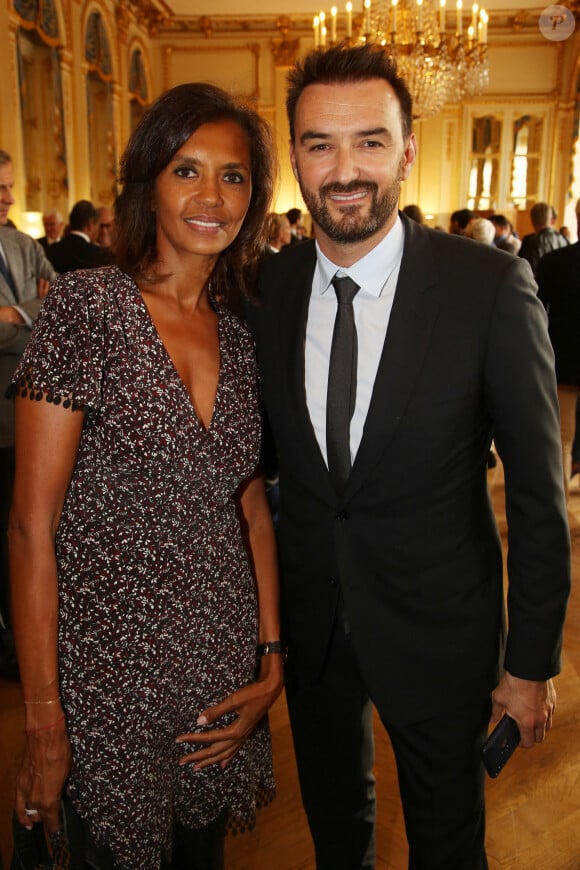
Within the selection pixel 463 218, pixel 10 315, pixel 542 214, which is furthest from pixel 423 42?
pixel 10 315

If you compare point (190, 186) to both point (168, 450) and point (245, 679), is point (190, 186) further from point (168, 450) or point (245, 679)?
point (245, 679)

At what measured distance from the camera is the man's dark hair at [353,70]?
1.55 metres

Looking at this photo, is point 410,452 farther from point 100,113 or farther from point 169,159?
point 100,113

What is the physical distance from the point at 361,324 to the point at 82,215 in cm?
387

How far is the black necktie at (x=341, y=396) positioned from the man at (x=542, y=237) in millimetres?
4532

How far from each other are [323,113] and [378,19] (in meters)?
6.61

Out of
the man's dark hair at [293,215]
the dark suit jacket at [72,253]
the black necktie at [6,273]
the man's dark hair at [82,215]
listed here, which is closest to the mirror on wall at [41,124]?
the man's dark hair at [293,215]

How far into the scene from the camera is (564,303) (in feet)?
14.5

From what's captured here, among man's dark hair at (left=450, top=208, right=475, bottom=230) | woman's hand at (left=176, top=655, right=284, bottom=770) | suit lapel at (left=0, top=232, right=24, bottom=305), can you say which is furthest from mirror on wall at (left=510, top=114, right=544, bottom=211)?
woman's hand at (left=176, top=655, right=284, bottom=770)

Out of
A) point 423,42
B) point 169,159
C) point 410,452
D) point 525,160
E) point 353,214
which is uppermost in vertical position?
point 423,42

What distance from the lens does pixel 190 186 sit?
1.52 metres

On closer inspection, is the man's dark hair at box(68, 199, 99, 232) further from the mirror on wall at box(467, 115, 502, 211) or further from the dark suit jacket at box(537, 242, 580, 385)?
the mirror on wall at box(467, 115, 502, 211)

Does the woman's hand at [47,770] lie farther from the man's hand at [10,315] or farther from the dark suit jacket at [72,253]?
the dark suit jacket at [72,253]

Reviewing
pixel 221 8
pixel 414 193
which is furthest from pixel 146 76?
pixel 414 193
